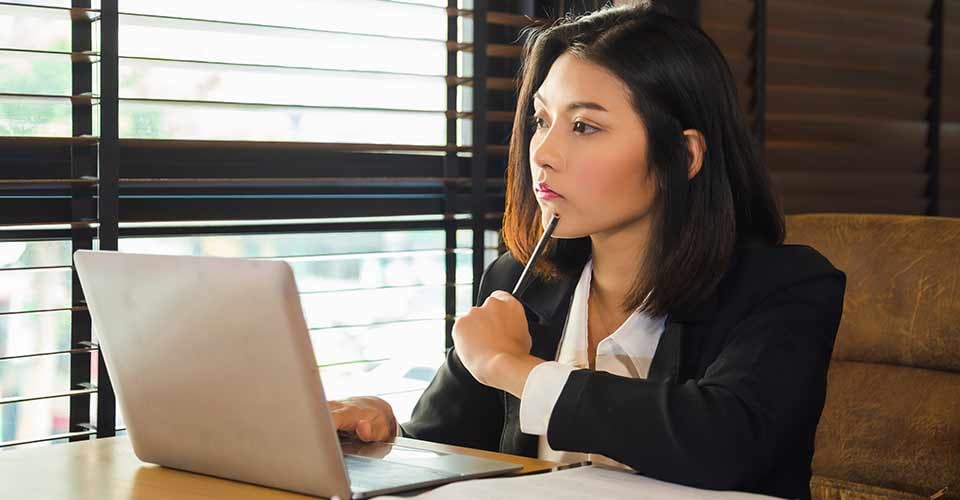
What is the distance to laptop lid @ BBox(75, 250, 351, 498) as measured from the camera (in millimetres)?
1162

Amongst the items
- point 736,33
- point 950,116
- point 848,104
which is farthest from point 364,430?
point 950,116

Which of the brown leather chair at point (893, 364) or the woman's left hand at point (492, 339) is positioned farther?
the brown leather chair at point (893, 364)

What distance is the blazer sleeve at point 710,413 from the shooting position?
133 cm

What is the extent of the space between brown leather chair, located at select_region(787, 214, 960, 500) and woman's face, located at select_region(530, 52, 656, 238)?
1.93 ft

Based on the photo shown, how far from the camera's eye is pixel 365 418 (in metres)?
1.56

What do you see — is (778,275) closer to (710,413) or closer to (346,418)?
(710,413)

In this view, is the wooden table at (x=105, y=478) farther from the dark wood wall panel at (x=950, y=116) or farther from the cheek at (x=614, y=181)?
the dark wood wall panel at (x=950, y=116)

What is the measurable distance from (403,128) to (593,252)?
3.14 ft

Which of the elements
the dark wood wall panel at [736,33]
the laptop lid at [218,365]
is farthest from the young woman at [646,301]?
the dark wood wall panel at [736,33]

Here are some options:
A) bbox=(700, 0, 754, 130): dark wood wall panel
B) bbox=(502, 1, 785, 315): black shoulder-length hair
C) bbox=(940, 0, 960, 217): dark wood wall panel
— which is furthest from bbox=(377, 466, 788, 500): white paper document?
bbox=(940, 0, 960, 217): dark wood wall panel

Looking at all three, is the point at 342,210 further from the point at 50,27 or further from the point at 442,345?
the point at 50,27

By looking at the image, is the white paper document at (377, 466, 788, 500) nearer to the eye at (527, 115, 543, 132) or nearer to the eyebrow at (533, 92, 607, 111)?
the eyebrow at (533, 92, 607, 111)

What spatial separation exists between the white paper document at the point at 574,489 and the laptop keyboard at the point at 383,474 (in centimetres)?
4

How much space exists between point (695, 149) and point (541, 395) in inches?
18.9
